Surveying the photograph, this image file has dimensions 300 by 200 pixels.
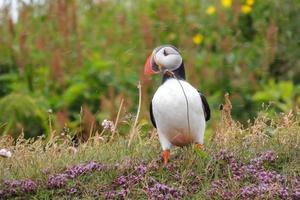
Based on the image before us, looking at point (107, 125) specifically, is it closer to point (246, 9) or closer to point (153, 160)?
point (153, 160)

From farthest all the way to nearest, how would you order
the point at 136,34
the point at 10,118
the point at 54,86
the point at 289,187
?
the point at 136,34 < the point at 54,86 < the point at 10,118 < the point at 289,187

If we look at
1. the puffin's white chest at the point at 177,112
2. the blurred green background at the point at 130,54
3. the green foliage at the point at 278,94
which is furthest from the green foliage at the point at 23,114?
the puffin's white chest at the point at 177,112

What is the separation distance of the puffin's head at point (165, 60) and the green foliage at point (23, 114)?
3.03 metres

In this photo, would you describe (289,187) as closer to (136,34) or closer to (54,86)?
(54,86)

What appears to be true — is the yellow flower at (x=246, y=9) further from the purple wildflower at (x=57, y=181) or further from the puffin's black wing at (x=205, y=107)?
the purple wildflower at (x=57, y=181)

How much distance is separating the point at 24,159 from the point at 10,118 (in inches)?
116

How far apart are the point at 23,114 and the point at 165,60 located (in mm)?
3311

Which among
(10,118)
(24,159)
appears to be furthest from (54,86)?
(24,159)

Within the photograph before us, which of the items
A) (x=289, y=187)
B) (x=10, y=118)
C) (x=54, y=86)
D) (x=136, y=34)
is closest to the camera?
(x=289, y=187)

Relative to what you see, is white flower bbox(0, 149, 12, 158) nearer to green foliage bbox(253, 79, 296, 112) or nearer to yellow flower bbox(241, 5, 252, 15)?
green foliage bbox(253, 79, 296, 112)

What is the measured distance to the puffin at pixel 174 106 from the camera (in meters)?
5.93

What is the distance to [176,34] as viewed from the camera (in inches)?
421

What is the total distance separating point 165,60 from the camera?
20.0 feet

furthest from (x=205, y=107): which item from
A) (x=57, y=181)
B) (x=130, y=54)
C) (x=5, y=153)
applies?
(x=130, y=54)
